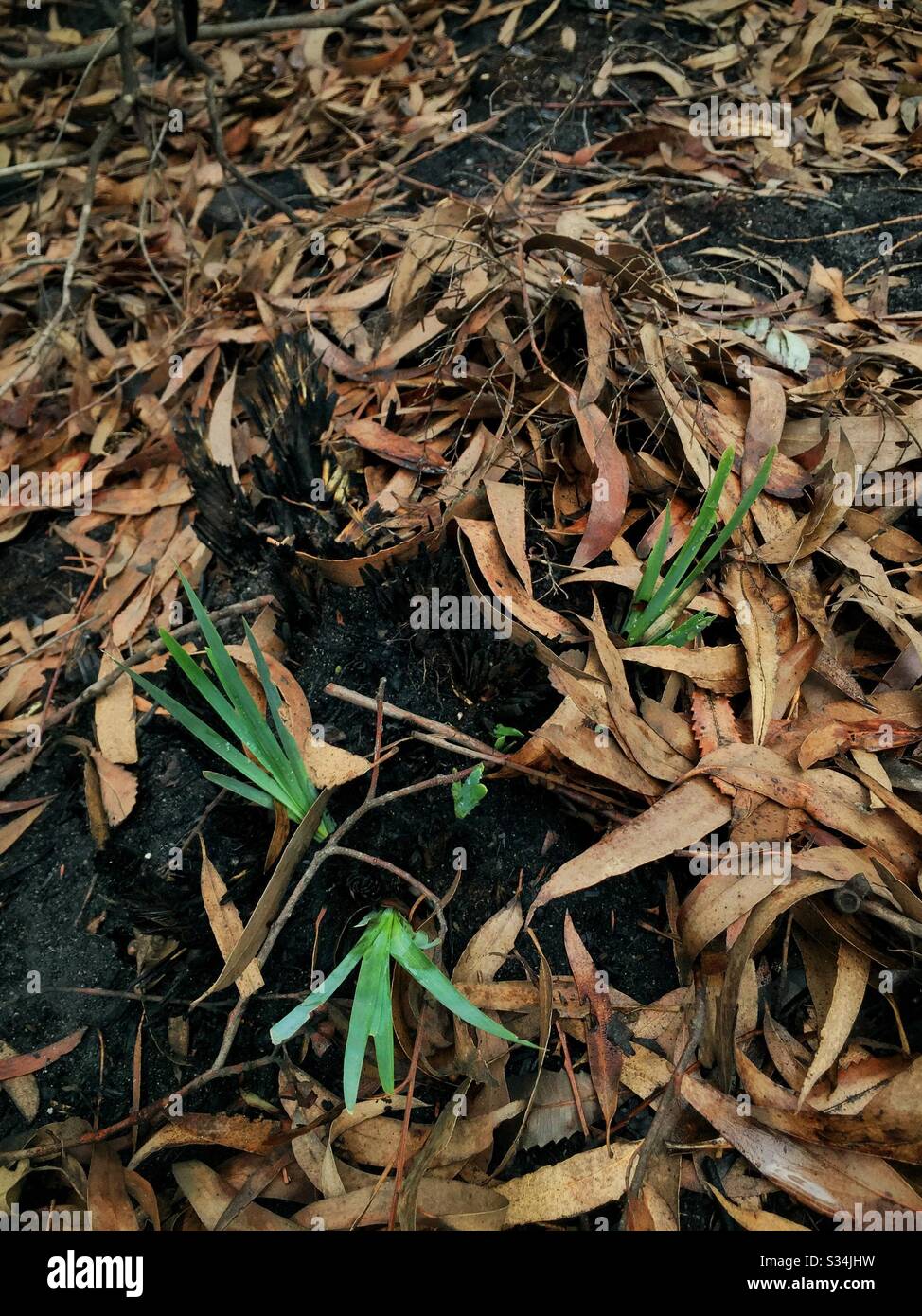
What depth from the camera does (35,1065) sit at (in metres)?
1.53

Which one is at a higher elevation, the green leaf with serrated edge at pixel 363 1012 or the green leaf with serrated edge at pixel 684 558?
the green leaf with serrated edge at pixel 684 558

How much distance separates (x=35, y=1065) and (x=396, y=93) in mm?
2726

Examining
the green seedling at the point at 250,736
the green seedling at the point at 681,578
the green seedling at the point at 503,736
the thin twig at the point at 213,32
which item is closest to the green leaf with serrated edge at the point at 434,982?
the green seedling at the point at 250,736

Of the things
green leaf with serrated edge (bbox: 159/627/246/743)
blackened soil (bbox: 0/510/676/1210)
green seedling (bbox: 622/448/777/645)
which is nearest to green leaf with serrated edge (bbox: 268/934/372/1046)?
blackened soil (bbox: 0/510/676/1210)

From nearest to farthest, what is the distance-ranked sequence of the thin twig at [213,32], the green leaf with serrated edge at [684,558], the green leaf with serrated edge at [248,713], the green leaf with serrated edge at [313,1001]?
the green leaf with serrated edge at [313,1001], the green leaf with serrated edge at [248,713], the green leaf with serrated edge at [684,558], the thin twig at [213,32]

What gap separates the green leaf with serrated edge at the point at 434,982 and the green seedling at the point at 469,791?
0.20 m

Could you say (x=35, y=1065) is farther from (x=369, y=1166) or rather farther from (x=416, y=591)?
(x=416, y=591)

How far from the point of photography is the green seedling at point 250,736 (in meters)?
1.40

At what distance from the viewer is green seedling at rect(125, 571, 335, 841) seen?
55.1 inches

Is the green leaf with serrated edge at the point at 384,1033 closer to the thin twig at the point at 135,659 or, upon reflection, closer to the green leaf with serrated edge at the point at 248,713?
the green leaf with serrated edge at the point at 248,713

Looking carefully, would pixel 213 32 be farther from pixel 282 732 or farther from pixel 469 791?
pixel 469 791

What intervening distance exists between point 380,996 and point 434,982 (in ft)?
0.29

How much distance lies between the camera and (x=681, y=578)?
1.57 metres

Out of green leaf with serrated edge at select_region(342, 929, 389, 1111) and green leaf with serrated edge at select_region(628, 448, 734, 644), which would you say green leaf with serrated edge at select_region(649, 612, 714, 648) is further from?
green leaf with serrated edge at select_region(342, 929, 389, 1111)
